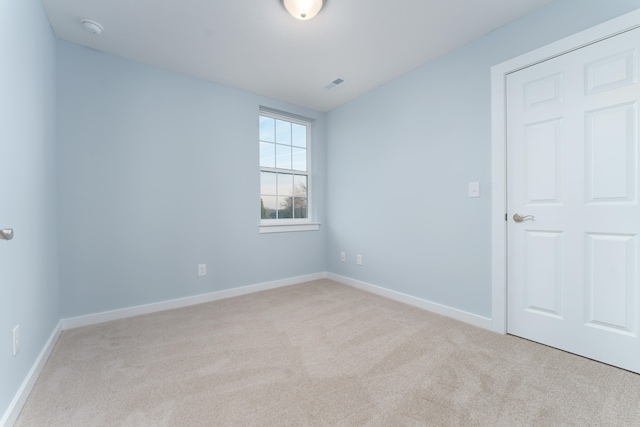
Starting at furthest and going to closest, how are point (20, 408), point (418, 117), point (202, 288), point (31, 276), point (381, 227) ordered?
point (381, 227)
point (202, 288)
point (418, 117)
point (31, 276)
point (20, 408)

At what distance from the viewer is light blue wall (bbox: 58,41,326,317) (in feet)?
7.46

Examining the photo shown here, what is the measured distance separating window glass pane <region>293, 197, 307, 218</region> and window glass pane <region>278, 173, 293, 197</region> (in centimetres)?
15

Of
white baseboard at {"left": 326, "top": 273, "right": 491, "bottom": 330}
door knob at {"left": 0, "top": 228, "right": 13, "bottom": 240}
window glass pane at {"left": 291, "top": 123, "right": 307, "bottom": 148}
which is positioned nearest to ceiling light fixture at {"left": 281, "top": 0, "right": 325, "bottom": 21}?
window glass pane at {"left": 291, "top": 123, "right": 307, "bottom": 148}

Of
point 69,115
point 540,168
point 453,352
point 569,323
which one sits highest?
point 69,115

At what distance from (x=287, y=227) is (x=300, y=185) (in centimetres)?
67

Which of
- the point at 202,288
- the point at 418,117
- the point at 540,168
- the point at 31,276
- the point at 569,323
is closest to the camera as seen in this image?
the point at 31,276

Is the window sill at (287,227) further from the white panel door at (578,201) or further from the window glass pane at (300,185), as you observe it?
the white panel door at (578,201)

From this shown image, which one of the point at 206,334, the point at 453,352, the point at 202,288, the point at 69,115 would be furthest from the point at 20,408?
the point at 453,352

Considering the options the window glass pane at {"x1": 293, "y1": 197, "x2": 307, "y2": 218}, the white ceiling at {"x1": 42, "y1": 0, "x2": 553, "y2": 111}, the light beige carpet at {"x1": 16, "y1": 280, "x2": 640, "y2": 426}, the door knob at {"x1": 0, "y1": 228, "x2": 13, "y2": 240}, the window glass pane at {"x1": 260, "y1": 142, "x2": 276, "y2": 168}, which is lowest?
the light beige carpet at {"x1": 16, "y1": 280, "x2": 640, "y2": 426}

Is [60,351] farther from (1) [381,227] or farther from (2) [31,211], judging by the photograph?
(1) [381,227]

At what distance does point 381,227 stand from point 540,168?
154cm

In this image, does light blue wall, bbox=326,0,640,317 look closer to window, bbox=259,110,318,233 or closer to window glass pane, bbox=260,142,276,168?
window, bbox=259,110,318,233

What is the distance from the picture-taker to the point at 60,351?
6.10 ft

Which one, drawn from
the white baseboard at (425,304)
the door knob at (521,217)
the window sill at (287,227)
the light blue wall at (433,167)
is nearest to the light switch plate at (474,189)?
the light blue wall at (433,167)
